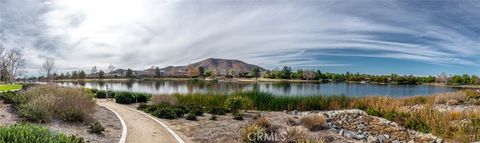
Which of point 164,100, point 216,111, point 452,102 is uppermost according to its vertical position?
point 164,100

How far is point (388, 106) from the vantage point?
18750 millimetres

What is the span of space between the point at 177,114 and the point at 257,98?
19.3 ft

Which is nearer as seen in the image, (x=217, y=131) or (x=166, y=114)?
(x=217, y=131)

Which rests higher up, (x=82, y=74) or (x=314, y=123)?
(x=82, y=74)

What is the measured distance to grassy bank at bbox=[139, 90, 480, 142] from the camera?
11.5 meters

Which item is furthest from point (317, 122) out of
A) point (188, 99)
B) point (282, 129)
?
point (188, 99)

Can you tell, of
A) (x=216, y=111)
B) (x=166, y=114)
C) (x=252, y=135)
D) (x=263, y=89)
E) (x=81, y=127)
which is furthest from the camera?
(x=263, y=89)

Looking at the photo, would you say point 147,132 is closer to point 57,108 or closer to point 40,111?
point 57,108

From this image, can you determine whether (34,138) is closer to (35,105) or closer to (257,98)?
(35,105)

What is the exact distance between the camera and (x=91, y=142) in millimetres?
8781

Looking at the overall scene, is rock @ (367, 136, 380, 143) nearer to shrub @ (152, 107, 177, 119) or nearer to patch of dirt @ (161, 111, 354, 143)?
patch of dirt @ (161, 111, 354, 143)

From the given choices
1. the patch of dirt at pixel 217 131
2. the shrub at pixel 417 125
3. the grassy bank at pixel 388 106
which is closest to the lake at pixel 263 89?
the grassy bank at pixel 388 106

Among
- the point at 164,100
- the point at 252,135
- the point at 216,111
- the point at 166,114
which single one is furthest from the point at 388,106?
the point at 164,100

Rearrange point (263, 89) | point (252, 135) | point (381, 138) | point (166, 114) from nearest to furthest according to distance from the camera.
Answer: point (252, 135) < point (381, 138) < point (166, 114) < point (263, 89)
